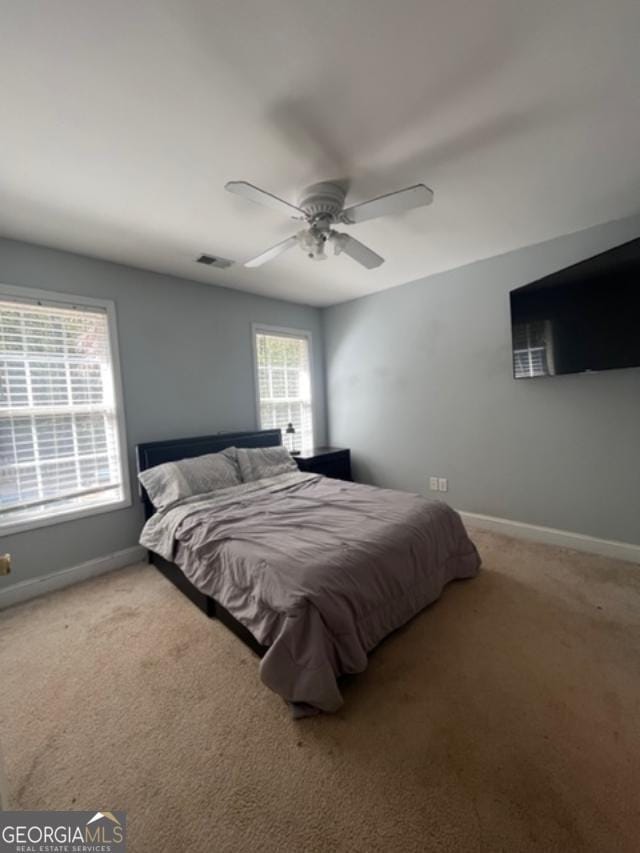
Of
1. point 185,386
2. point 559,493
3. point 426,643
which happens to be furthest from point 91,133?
point 559,493

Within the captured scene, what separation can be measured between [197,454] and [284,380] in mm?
1500

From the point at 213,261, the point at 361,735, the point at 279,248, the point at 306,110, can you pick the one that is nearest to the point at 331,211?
the point at 279,248

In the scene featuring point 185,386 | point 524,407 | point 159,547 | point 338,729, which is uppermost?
point 185,386

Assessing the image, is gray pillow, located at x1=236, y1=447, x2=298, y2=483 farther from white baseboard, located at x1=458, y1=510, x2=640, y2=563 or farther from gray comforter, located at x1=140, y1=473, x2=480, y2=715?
white baseboard, located at x1=458, y1=510, x2=640, y2=563

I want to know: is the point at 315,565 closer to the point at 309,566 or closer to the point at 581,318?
the point at 309,566

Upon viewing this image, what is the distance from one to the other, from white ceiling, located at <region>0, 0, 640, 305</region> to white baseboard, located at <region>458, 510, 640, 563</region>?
7.99ft

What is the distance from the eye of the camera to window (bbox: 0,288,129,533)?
2482 millimetres

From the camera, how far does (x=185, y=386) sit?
3.39 metres

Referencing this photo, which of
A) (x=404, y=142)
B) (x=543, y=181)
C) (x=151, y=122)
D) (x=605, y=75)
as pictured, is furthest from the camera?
(x=543, y=181)

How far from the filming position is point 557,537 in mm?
3000

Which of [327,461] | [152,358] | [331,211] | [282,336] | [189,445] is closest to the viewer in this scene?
[331,211]

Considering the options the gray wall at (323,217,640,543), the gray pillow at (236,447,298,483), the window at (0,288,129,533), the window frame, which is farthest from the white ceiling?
the gray pillow at (236,447,298,483)

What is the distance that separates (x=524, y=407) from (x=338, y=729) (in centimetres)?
279

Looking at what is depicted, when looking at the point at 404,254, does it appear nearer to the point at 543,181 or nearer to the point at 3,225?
the point at 543,181
